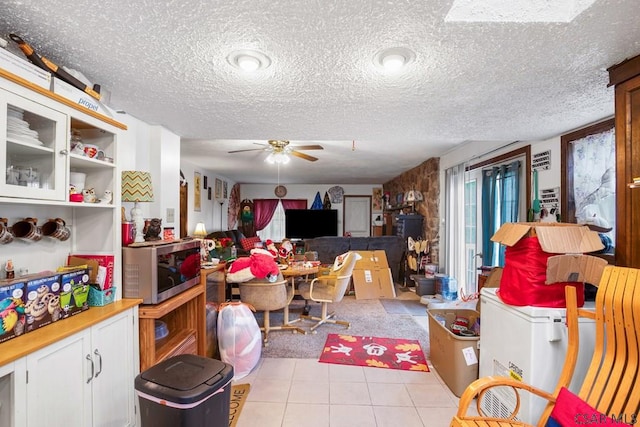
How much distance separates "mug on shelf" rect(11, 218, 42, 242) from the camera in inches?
56.3

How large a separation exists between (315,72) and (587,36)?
120cm

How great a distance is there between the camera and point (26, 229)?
1.45 meters

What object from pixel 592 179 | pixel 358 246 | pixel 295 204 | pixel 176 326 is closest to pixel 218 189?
pixel 295 204

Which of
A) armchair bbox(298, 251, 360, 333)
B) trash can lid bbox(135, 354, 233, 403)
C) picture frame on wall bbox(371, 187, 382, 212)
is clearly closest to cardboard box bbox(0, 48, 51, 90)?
trash can lid bbox(135, 354, 233, 403)

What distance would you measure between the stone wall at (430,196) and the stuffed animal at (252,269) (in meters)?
3.16

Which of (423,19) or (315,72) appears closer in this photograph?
(423,19)

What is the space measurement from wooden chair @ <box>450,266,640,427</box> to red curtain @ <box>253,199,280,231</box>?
7.57 metres

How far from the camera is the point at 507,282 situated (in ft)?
5.88

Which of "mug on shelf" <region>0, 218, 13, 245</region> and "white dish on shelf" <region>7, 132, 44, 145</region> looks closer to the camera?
"white dish on shelf" <region>7, 132, 44, 145</region>

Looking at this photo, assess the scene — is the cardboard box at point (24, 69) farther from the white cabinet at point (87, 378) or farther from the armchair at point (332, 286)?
the armchair at point (332, 286)

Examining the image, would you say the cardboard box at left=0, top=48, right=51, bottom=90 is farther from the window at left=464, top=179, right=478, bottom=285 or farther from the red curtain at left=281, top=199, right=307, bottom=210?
the red curtain at left=281, top=199, right=307, bottom=210

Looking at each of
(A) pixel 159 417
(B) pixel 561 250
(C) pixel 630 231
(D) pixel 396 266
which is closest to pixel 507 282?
(B) pixel 561 250

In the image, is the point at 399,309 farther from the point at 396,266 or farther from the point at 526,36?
the point at 526,36

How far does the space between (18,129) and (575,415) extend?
2.60m
